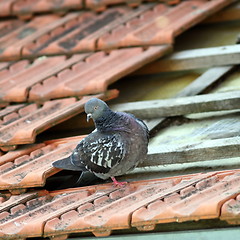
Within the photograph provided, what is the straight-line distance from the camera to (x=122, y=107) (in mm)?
7102

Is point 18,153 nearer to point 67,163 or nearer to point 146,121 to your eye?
point 67,163

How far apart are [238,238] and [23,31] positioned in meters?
3.73

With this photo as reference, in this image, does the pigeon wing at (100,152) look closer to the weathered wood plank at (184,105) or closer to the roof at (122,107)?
the roof at (122,107)

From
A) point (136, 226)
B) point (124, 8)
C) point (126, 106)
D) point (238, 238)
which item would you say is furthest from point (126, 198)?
point (124, 8)

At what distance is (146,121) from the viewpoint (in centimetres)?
696

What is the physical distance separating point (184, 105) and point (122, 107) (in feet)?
1.80

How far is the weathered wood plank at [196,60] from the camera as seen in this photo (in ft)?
24.2

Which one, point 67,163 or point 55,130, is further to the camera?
point 55,130

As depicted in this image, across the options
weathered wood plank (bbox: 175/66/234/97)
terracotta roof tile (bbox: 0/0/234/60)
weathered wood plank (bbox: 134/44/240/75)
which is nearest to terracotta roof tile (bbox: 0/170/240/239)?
weathered wood plank (bbox: 175/66/234/97)

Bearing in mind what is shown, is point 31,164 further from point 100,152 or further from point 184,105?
point 184,105

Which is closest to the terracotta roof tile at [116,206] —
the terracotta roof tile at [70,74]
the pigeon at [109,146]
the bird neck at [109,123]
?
the pigeon at [109,146]

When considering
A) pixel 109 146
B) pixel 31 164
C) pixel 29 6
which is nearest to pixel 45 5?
pixel 29 6

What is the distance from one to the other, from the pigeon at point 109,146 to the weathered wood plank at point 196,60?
135cm

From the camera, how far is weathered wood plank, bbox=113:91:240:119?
6691mm
